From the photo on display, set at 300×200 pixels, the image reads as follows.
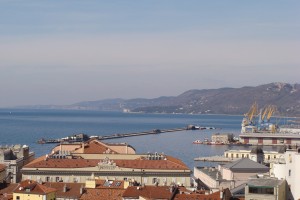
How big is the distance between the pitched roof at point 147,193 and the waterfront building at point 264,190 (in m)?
6.07

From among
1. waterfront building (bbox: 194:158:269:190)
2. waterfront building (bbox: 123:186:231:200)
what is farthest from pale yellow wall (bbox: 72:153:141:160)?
waterfront building (bbox: 123:186:231:200)

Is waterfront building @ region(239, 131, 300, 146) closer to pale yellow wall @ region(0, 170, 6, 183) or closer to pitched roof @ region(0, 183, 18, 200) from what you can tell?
pale yellow wall @ region(0, 170, 6, 183)

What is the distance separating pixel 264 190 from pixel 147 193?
865 centimetres

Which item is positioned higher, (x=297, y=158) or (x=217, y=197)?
(x=297, y=158)

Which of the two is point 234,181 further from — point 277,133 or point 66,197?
point 277,133

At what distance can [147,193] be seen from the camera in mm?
42812

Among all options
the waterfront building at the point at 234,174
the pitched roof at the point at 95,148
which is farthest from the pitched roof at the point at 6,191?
the pitched roof at the point at 95,148

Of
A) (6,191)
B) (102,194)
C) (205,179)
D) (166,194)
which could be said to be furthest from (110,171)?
(166,194)

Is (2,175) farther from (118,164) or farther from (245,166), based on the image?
(245,166)

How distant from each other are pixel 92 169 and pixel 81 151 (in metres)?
10.3

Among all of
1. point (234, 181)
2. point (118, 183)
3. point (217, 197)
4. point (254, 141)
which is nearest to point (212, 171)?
point (234, 181)

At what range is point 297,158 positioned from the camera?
38531mm

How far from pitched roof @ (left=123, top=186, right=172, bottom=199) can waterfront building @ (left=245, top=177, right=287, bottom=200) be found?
607 centimetres

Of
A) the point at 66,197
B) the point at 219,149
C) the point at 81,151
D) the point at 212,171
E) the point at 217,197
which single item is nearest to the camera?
the point at 217,197
